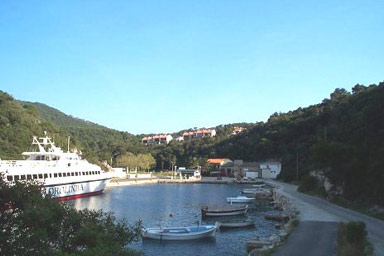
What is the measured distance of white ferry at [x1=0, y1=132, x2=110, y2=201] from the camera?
49.8 metres

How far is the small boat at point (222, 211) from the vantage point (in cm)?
4138

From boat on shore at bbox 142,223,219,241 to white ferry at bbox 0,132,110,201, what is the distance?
83.0 ft

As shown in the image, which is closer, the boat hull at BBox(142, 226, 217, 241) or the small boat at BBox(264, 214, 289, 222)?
the boat hull at BBox(142, 226, 217, 241)

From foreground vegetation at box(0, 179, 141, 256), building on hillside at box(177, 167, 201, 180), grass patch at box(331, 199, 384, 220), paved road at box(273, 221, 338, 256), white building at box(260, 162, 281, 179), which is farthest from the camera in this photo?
building on hillside at box(177, 167, 201, 180)

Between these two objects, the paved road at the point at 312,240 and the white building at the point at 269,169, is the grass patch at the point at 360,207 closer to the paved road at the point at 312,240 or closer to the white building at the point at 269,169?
the paved road at the point at 312,240

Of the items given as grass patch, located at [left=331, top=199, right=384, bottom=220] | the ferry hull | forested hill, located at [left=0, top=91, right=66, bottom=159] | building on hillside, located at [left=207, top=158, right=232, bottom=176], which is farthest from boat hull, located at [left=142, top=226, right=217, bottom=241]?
building on hillside, located at [left=207, top=158, right=232, bottom=176]

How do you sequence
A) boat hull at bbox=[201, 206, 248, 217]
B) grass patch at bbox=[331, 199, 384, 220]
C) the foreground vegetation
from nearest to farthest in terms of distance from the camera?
the foreground vegetation → grass patch at bbox=[331, 199, 384, 220] → boat hull at bbox=[201, 206, 248, 217]

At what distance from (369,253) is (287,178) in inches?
2962

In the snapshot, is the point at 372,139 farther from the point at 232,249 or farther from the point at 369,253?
the point at 369,253

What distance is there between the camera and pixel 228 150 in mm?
141375

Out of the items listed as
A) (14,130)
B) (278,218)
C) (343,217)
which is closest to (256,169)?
(14,130)

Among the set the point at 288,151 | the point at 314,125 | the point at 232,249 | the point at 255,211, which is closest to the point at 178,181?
the point at 288,151

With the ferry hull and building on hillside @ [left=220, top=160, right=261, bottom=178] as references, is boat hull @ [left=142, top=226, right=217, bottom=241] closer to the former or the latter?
the ferry hull

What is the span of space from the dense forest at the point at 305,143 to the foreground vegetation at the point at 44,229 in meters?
27.4
